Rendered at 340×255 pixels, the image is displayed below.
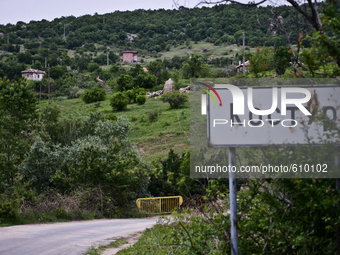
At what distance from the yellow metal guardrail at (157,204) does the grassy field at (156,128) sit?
727 centimetres

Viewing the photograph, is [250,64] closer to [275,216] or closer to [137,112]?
[275,216]

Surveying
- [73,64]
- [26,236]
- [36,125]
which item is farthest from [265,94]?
[73,64]

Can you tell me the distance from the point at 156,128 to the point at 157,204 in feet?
56.7

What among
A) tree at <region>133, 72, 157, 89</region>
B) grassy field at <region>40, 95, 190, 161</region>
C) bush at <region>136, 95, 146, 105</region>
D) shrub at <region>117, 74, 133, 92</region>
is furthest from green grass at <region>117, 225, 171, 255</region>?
tree at <region>133, 72, 157, 89</region>

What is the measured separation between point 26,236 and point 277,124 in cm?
811

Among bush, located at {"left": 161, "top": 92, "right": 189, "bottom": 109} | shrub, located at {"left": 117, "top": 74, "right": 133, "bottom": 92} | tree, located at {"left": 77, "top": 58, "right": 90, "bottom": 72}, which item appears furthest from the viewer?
tree, located at {"left": 77, "top": 58, "right": 90, "bottom": 72}

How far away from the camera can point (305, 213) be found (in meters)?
3.58

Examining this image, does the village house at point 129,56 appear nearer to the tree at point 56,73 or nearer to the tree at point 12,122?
the tree at point 56,73

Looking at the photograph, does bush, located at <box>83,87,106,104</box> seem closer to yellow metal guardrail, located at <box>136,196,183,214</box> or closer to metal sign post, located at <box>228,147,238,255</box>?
yellow metal guardrail, located at <box>136,196,183,214</box>

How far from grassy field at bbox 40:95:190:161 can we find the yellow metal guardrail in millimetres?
7269

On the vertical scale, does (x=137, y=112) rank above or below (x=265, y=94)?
above

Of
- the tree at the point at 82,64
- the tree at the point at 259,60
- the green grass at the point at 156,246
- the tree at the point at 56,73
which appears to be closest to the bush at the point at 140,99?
the green grass at the point at 156,246

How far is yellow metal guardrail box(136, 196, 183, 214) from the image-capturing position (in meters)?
20.0

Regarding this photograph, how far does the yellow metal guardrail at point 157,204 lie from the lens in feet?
65.7
